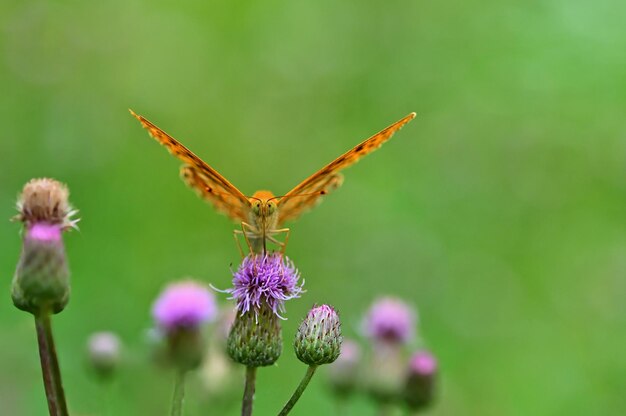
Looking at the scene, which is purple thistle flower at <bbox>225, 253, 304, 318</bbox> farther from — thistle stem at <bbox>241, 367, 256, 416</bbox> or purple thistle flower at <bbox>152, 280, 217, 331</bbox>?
purple thistle flower at <bbox>152, 280, 217, 331</bbox>

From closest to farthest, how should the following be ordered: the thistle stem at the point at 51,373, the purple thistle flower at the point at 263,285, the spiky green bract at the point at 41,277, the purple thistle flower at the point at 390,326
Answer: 1. the thistle stem at the point at 51,373
2. the spiky green bract at the point at 41,277
3. the purple thistle flower at the point at 263,285
4. the purple thistle flower at the point at 390,326

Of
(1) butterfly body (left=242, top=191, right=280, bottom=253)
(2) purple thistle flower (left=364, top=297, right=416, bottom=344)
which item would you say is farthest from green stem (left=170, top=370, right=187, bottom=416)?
(2) purple thistle flower (left=364, top=297, right=416, bottom=344)

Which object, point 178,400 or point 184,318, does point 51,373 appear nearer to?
point 178,400

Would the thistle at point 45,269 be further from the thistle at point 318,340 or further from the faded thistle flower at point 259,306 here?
the thistle at point 318,340

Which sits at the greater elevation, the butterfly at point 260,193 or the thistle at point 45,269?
the butterfly at point 260,193

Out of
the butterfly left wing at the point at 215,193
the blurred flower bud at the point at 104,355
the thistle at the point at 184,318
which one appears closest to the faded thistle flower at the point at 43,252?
the butterfly left wing at the point at 215,193

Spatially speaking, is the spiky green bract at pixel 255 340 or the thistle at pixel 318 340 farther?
the spiky green bract at pixel 255 340
